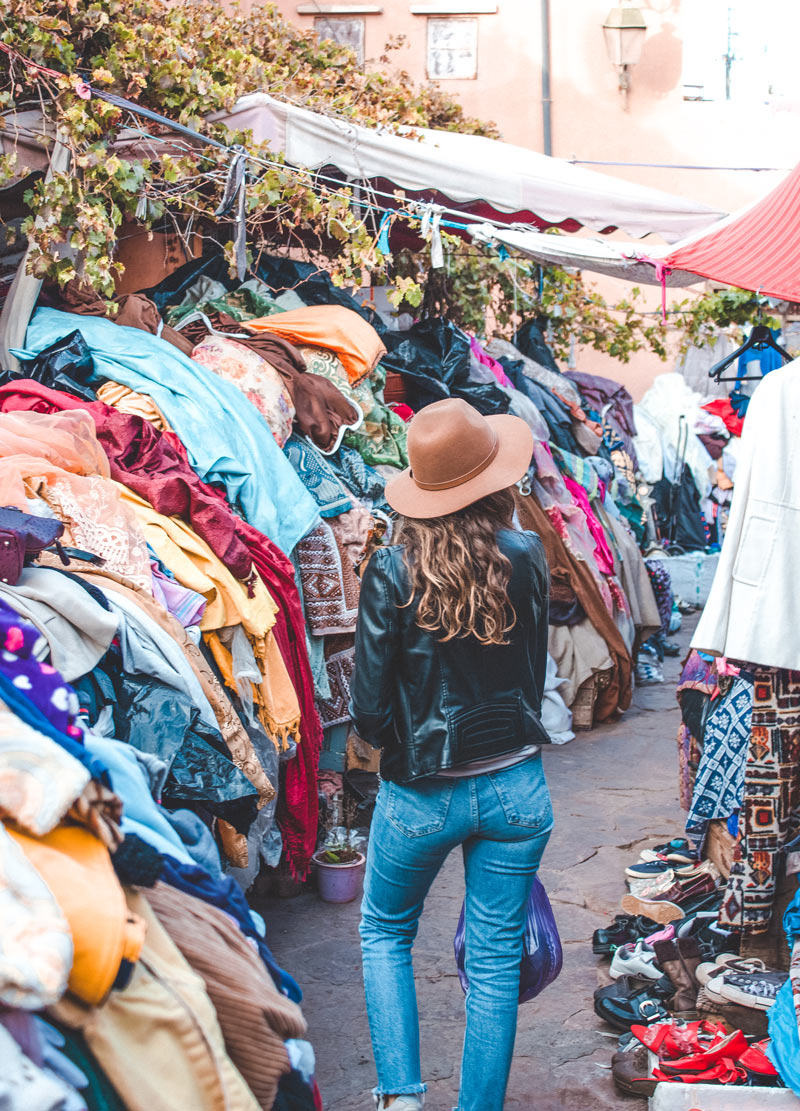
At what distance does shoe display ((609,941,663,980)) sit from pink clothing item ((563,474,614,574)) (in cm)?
374

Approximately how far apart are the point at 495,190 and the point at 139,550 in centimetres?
387

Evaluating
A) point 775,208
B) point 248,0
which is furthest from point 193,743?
point 248,0

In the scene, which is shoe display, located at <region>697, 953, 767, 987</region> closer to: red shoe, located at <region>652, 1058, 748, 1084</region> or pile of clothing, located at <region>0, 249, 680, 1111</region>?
red shoe, located at <region>652, 1058, 748, 1084</region>

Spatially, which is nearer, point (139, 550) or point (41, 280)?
point (139, 550)

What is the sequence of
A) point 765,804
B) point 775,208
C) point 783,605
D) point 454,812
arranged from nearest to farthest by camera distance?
1. point 454,812
2. point 783,605
3. point 765,804
4. point 775,208

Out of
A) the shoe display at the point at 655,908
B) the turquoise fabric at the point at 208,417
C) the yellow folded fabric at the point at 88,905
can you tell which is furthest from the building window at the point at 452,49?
the yellow folded fabric at the point at 88,905

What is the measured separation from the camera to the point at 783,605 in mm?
3182

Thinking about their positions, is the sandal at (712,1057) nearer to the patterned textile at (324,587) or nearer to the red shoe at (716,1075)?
the red shoe at (716,1075)

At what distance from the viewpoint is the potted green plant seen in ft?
15.5

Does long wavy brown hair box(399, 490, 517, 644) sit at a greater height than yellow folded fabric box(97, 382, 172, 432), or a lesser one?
lesser

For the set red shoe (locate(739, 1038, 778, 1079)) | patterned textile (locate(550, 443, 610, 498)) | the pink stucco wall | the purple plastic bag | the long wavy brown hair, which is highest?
the pink stucco wall

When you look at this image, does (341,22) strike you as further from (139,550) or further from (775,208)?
(139,550)

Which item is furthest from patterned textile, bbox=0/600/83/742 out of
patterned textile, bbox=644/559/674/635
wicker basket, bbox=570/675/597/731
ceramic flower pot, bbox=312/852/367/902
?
patterned textile, bbox=644/559/674/635

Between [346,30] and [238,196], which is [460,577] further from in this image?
[346,30]
